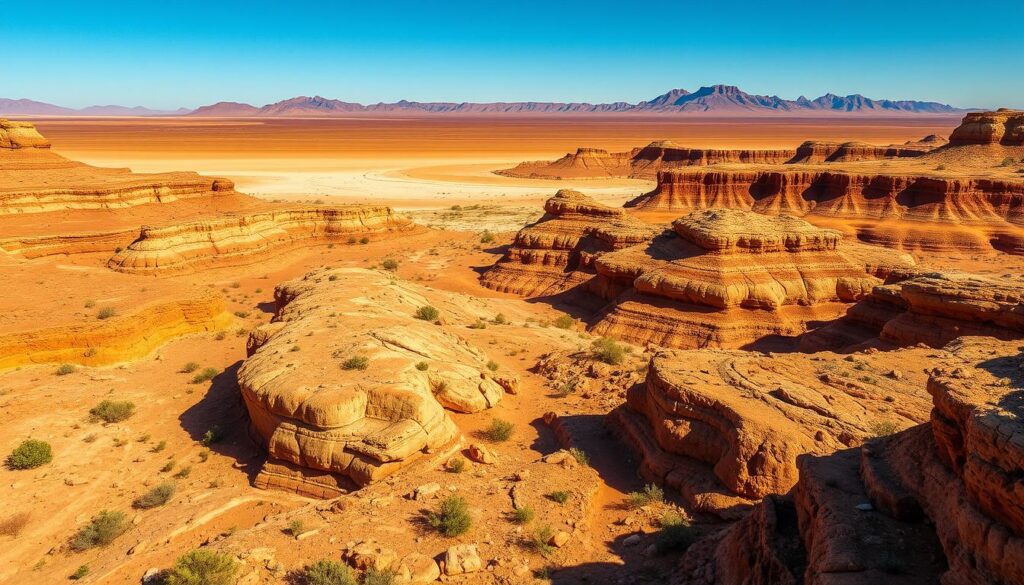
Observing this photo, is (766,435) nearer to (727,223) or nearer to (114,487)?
(114,487)

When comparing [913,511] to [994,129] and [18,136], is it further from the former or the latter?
[994,129]

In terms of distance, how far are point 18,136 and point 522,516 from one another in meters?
54.5

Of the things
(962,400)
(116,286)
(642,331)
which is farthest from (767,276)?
(116,286)

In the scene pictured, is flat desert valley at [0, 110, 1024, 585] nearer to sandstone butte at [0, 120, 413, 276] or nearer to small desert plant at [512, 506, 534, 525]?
small desert plant at [512, 506, 534, 525]

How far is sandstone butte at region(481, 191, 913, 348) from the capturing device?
2275cm

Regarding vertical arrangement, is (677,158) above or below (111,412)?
above

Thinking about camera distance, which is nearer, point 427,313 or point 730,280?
point 427,313

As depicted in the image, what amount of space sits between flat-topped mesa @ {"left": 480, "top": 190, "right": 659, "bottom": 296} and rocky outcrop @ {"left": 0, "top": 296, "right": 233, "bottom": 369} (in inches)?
678

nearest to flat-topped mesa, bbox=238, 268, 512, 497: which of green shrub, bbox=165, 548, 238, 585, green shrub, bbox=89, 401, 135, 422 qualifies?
green shrub, bbox=165, 548, 238, 585

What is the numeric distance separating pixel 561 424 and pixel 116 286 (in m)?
19.5

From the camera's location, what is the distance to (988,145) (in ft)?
186

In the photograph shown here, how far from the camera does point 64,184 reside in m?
38.9

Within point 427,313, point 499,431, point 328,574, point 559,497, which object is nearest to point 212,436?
point 499,431

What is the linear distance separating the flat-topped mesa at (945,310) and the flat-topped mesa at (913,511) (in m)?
9.06
